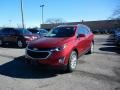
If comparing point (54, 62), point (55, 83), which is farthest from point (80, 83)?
point (54, 62)

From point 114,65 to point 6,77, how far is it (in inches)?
178

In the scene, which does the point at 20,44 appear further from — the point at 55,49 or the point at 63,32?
the point at 55,49

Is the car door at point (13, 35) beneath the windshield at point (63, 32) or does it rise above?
beneath

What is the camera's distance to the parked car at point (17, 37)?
56.6 feet

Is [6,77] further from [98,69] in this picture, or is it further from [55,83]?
[98,69]

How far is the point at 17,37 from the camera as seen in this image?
17516mm

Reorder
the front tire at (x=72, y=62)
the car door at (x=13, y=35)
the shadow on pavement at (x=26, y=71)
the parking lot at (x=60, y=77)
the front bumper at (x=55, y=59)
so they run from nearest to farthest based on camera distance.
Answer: the parking lot at (x=60, y=77), the front bumper at (x=55, y=59), the shadow on pavement at (x=26, y=71), the front tire at (x=72, y=62), the car door at (x=13, y=35)

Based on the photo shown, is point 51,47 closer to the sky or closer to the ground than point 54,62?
closer to the sky

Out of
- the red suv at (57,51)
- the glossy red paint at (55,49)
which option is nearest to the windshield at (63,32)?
the red suv at (57,51)

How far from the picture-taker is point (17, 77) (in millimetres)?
7566

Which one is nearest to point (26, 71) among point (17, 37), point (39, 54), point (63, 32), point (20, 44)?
point (39, 54)

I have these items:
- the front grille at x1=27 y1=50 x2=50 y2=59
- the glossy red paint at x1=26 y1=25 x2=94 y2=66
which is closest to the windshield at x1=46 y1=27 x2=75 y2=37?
the glossy red paint at x1=26 y1=25 x2=94 y2=66

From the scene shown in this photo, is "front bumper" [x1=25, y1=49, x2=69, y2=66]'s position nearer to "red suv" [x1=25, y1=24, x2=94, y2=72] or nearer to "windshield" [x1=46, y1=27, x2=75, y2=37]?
"red suv" [x1=25, y1=24, x2=94, y2=72]

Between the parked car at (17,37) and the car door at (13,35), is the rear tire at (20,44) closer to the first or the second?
the parked car at (17,37)
